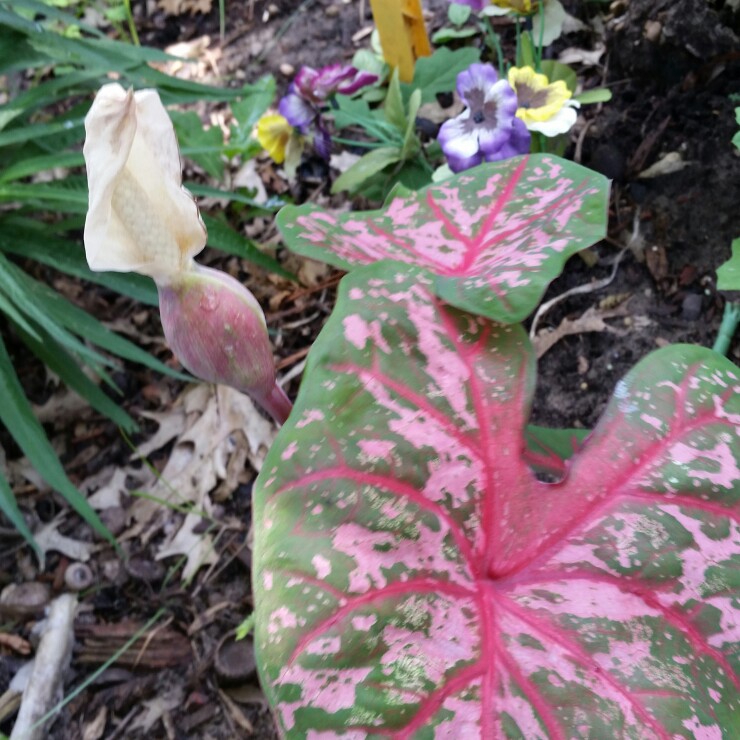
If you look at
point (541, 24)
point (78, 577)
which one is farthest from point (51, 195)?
point (541, 24)

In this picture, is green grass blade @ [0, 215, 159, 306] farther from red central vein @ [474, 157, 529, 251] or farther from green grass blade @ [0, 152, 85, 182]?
red central vein @ [474, 157, 529, 251]

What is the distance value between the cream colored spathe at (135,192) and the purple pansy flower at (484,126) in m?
0.68

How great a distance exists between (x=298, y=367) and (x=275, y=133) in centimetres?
49

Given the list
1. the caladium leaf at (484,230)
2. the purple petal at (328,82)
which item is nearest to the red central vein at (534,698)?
the caladium leaf at (484,230)

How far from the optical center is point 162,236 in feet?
1.94

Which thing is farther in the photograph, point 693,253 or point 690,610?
point 693,253

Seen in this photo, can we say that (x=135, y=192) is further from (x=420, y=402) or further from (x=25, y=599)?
(x=25, y=599)

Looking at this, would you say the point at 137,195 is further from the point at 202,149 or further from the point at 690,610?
the point at 202,149

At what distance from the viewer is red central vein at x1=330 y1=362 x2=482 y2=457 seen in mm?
624

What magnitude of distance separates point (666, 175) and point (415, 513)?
3.48 ft

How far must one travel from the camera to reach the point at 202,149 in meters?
1.41

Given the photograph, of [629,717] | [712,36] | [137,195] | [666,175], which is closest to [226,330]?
[137,195]

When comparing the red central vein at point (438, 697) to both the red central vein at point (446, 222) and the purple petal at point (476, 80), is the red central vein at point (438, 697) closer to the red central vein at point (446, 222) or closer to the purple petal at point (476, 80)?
the red central vein at point (446, 222)

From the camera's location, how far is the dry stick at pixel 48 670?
1.15 metres
